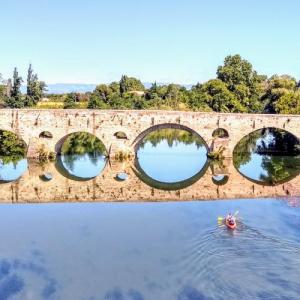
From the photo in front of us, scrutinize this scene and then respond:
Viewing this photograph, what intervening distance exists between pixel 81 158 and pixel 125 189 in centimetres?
1538

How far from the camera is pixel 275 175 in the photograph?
3884 centimetres

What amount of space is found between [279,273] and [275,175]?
21.5 m

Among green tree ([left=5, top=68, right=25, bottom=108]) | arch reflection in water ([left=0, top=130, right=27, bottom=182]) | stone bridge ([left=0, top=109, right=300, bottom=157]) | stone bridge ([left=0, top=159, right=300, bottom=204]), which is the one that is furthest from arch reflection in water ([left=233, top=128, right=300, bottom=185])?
green tree ([left=5, top=68, right=25, bottom=108])

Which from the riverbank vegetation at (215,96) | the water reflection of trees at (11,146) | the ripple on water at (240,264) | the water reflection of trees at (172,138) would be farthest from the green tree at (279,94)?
the ripple on water at (240,264)

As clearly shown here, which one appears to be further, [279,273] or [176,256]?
[176,256]

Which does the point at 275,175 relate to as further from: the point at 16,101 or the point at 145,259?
the point at 16,101

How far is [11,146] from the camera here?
156 feet

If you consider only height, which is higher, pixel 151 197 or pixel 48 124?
pixel 48 124

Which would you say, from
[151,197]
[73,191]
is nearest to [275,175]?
[151,197]

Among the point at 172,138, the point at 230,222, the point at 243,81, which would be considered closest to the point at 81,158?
the point at 172,138

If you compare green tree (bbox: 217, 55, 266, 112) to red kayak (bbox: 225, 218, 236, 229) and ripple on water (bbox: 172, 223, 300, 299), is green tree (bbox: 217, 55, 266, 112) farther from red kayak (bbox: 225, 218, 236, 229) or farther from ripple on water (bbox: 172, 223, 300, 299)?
ripple on water (bbox: 172, 223, 300, 299)

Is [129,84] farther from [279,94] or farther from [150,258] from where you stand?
[150,258]

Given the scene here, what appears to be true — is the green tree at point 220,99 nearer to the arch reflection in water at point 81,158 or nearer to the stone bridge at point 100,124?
the arch reflection in water at point 81,158

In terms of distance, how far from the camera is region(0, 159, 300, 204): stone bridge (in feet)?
101
